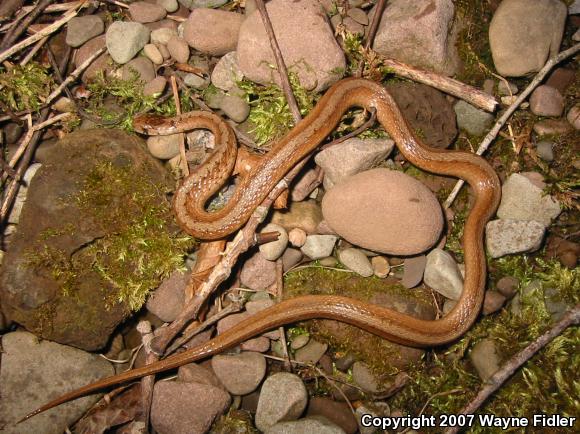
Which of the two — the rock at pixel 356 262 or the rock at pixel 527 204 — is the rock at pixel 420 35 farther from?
the rock at pixel 356 262

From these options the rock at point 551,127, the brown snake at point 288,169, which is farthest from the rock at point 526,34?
the brown snake at point 288,169

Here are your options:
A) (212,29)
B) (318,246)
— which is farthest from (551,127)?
(212,29)

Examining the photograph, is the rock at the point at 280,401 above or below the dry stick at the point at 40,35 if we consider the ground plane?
below

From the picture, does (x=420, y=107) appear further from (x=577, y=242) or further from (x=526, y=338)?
(x=526, y=338)

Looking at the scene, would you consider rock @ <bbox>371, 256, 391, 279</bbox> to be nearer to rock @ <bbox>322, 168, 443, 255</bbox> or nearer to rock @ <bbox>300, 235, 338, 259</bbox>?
rock @ <bbox>322, 168, 443, 255</bbox>

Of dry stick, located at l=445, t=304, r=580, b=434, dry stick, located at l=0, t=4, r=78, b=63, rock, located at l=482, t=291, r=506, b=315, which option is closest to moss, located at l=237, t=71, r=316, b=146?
dry stick, located at l=0, t=4, r=78, b=63

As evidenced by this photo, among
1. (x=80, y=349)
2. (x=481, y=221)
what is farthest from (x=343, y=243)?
(x=80, y=349)
